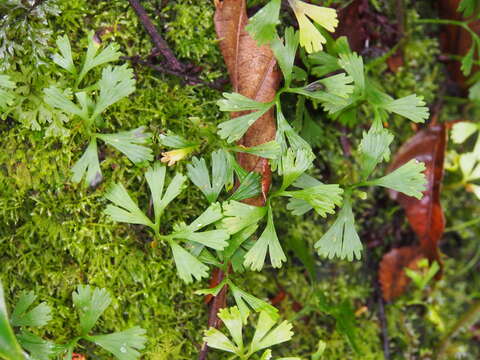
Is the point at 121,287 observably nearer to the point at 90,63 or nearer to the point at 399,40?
the point at 90,63

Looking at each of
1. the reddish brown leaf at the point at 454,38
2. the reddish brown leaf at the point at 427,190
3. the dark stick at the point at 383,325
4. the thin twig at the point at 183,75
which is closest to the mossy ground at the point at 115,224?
the thin twig at the point at 183,75

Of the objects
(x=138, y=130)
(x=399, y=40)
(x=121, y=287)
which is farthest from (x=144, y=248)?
(x=399, y=40)

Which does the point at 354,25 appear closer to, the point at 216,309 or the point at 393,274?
the point at 393,274

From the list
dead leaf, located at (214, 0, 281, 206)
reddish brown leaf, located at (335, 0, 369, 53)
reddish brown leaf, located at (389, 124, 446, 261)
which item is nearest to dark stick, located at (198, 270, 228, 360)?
dead leaf, located at (214, 0, 281, 206)

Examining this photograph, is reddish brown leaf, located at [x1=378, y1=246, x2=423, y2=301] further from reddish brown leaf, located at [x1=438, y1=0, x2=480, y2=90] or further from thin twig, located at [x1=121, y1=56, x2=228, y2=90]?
thin twig, located at [x1=121, y1=56, x2=228, y2=90]

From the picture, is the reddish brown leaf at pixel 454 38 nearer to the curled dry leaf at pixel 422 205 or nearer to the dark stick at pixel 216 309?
the curled dry leaf at pixel 422 205

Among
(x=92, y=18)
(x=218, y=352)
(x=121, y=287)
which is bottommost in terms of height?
(x=218, y=352)
